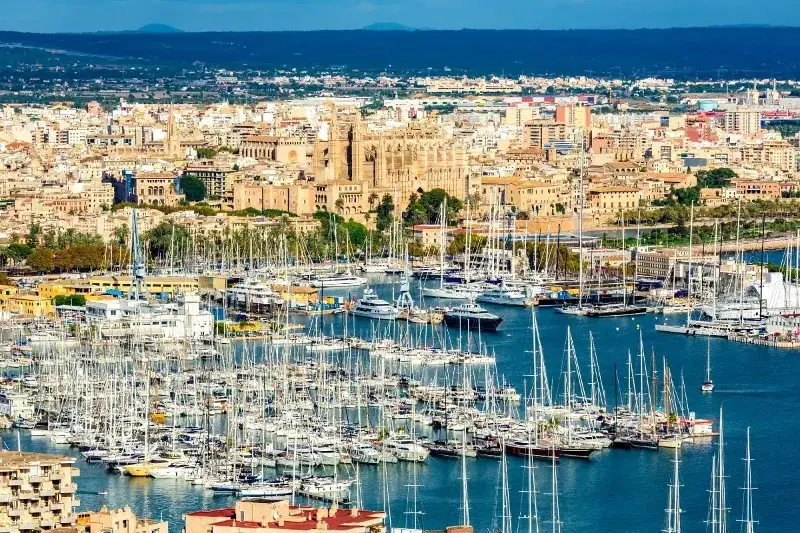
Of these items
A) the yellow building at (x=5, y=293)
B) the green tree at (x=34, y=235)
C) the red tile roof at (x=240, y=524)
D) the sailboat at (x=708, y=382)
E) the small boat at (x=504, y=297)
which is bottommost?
the sailboat at (x=708, y=382)

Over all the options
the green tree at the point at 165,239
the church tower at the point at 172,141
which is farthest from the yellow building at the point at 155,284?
the church tower at the point at 172,141

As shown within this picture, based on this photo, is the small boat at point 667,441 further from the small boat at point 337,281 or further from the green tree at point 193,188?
the green tree at point 193,188

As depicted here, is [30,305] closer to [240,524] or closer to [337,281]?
[337,281]

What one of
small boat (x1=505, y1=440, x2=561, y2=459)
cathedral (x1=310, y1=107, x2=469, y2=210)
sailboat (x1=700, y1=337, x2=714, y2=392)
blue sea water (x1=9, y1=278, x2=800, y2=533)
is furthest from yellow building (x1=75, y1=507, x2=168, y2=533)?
cathedral (x1=310, y1=107, x2=469, y2=210)

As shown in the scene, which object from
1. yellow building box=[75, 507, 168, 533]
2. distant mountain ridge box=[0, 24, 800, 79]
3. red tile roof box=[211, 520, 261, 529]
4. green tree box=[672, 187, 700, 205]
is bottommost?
yellow building box=[75, 507, 168, 533]

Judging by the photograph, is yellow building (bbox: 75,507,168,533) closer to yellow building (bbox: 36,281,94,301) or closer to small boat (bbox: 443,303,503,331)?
small boat (bbox: 443,303,503,331)

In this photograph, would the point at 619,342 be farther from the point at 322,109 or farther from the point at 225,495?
the point at 322,109

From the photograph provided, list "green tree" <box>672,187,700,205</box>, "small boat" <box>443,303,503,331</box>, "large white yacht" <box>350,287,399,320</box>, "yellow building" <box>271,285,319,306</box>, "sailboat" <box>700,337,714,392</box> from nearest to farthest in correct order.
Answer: "sailboat" <box>700,337,714,392</box>
"small boat" <box>443,303,503,331</box>
"large white yacht" <box>350,287,399,320</box>
"yellow building" <box>271,285,319,306</box>
"green tree" <box>672,187,700,205</box>
